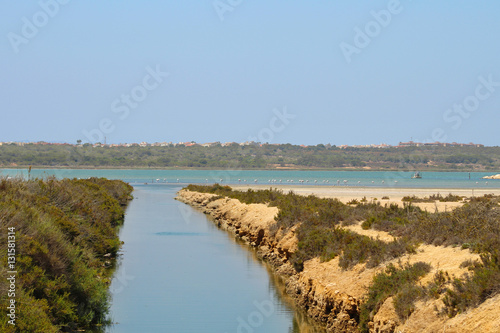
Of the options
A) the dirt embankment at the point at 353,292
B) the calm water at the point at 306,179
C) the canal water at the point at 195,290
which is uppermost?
the calm water at the point at 306,179

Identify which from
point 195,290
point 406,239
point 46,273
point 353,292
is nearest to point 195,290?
point 195,290

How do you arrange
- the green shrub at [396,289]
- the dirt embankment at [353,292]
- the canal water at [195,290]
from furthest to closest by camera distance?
the canal water at [195,290], the green shrub at [396,289], the dirt embankment at [353,292]

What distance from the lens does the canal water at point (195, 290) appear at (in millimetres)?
15648

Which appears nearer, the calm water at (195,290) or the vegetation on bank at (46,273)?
the vegetation on bank at (46,273)

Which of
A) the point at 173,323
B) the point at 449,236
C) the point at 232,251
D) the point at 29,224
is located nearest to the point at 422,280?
the point at 449,236

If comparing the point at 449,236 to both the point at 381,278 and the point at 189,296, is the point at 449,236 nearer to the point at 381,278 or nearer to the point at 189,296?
the point at 381,278

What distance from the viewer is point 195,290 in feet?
63.8

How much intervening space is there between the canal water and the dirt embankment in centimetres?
57

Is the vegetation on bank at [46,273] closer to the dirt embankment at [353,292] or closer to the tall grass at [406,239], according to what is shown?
the dirt embankment at [353,292]

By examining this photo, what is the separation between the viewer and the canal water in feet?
51.3

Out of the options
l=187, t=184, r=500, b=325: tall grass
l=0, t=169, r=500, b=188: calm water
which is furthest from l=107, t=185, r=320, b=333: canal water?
l=0, t=169, r=500, b=188: calm water
